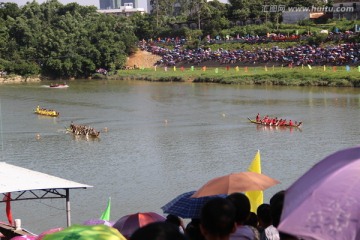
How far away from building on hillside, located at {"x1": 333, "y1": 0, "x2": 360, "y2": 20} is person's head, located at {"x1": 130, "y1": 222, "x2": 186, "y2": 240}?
209ft

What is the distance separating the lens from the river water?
1698 cm

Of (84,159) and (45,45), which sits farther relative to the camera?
(45,45)

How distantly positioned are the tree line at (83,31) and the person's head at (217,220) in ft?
191

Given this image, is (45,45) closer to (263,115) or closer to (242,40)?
(242,40)

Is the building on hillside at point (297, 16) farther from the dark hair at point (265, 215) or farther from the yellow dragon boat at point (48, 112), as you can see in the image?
the dark hair at point (265, 215)

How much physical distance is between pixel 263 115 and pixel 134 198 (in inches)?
650

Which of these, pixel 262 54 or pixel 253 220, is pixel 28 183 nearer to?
pixel 253 220

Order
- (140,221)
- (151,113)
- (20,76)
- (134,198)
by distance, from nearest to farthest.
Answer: (140,221) < (134,198) < (151,113) < (20,76)

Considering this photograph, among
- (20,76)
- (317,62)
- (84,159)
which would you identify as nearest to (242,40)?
(317,62)

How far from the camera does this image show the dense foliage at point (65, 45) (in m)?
61.4

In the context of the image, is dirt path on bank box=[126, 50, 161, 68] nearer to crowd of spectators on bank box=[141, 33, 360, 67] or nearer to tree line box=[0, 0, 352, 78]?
crowd of spectators on bank box=[141, 33, 360, 67]

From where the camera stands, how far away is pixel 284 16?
67.7 metres

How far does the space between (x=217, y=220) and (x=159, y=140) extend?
2236cm

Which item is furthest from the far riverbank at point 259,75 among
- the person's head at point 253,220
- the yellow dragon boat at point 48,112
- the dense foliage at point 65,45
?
the person's head at point 253,220
